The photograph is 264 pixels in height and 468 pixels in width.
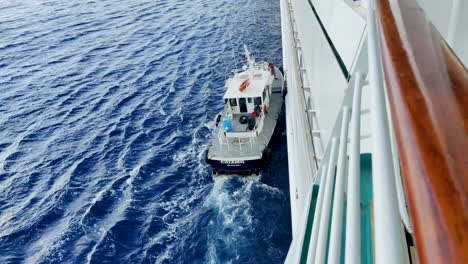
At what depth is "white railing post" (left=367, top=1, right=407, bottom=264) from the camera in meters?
0.82

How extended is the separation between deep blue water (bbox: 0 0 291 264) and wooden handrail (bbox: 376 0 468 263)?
42.3 ft

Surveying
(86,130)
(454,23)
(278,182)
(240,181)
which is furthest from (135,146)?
(454,23)

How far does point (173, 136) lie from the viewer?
2120 cm

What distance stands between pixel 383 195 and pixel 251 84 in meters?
18.9

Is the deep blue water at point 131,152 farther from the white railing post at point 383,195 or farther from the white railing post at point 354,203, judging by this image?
the white railing post at point 383,195

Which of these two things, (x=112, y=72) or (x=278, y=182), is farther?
(x=112, y=72)

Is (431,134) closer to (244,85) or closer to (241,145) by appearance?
(241,145)

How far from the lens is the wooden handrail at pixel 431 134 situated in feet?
1.98

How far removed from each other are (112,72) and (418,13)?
32240 mm

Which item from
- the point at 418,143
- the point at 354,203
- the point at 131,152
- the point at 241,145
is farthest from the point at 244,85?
the point at 418,143

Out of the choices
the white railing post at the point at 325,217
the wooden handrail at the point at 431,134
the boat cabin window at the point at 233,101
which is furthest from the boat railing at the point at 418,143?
the boat cabin window at the point at 233,101

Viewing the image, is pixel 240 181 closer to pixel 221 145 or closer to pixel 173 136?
pixel 221 145

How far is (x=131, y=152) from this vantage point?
20.2m

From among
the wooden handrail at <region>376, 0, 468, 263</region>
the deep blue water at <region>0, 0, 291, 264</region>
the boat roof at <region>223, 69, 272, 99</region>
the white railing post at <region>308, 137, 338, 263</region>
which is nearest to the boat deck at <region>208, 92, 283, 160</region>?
the deep blue water at <region>0, 0, 291, 264</region>
